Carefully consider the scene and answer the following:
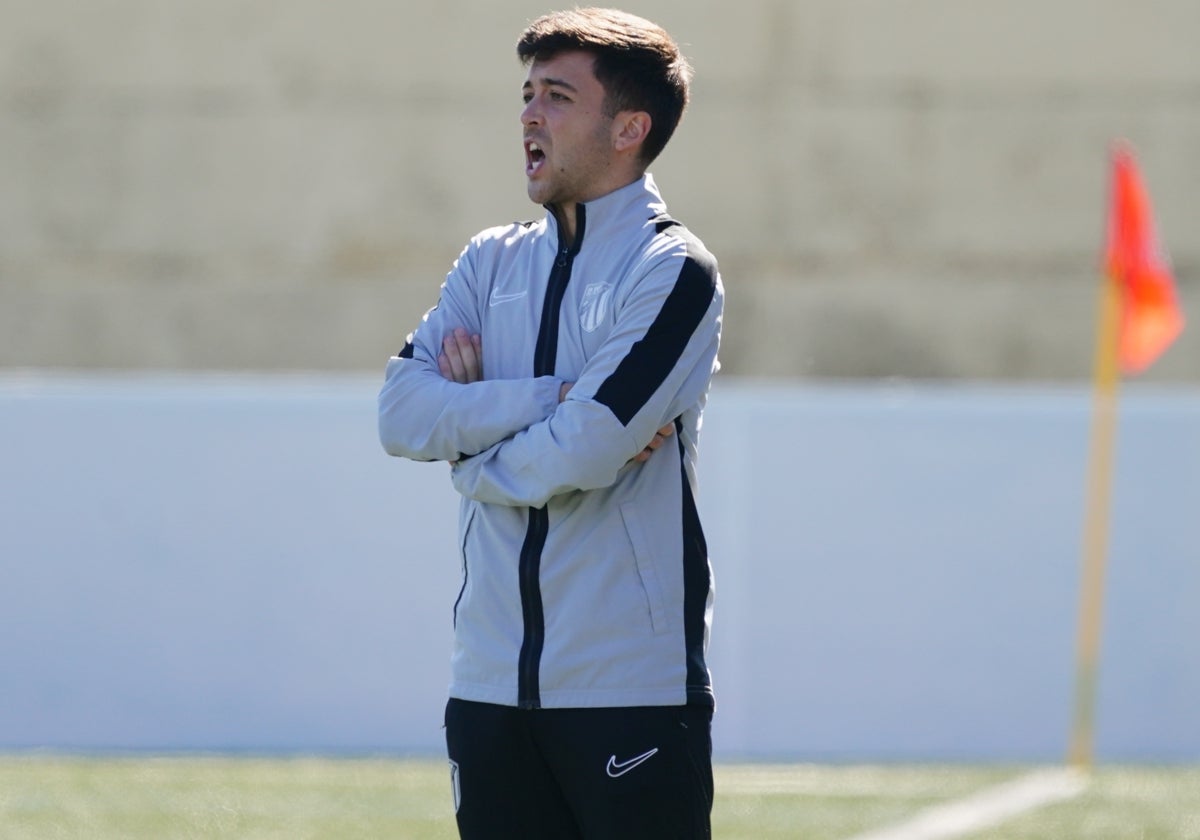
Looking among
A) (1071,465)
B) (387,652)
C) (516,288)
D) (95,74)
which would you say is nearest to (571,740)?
(516,288)

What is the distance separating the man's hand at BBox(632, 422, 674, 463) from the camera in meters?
2.73

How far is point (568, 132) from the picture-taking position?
2797 mm

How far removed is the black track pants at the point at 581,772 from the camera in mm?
2566

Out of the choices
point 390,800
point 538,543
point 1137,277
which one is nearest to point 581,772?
point 538,543

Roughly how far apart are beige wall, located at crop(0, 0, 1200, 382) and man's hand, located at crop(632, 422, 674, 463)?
32.2 ft

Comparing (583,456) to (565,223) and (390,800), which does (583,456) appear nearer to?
(565,223)

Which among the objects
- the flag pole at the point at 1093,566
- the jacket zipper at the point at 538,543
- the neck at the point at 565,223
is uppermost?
the neck at the point at 565,223

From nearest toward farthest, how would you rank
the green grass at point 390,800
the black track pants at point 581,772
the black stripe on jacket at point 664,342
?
1. the black track pants at point 581,772
2. the black stripe on jacket at point 664,342
3. the green grass at point 390,800

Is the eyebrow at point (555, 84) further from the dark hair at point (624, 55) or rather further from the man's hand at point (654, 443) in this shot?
the man's hand at point (654, 443)

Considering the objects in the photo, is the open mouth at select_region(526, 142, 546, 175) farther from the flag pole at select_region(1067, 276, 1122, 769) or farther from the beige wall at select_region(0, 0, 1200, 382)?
the beige wall at select_region(0, 0, 1200, 382)

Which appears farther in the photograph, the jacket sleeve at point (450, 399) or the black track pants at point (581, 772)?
the jacket sleeve at point (450, 399)

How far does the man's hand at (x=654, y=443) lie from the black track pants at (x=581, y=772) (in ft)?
1.19

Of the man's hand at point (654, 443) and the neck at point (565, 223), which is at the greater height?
the neck at point (565, 223)

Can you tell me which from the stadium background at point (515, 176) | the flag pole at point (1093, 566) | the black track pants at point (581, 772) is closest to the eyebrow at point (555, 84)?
the black track pants at point (581, 772)
